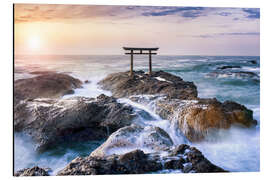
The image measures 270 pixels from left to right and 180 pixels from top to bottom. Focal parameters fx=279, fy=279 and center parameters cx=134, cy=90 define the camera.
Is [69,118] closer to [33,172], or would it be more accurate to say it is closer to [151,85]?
[33,172]

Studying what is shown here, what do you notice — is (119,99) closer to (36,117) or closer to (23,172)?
(36,117)

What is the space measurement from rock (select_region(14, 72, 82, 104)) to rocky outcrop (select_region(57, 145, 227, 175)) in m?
1.27

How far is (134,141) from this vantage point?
442 centimetres

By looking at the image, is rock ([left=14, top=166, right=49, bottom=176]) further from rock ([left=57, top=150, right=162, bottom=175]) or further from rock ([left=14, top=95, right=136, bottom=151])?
rock ([left=14, top=95, right=136, bottom=151])


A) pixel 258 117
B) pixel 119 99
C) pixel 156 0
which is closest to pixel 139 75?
pixel 119 99

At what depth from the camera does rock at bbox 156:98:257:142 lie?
4625 mm

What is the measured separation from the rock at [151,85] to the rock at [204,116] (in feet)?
0.96

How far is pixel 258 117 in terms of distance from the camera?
15.6 ft

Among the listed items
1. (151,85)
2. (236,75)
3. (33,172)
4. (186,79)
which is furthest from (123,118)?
(236,75)

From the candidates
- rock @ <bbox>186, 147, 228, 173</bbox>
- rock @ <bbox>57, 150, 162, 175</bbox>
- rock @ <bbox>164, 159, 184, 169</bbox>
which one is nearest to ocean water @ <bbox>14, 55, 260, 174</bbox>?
rock @ <bbox>186, 147, 228, 173</bbox>

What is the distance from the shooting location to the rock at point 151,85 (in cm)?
495

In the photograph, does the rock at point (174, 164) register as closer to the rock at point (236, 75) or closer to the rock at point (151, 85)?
the rock at point (151, 85)

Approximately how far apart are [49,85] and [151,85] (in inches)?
70.0

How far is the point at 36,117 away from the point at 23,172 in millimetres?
915
